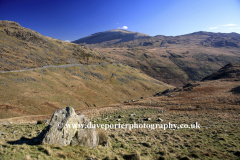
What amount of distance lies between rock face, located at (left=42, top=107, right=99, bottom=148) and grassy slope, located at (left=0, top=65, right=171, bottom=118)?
2839 cm

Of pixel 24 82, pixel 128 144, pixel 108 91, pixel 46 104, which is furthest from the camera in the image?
pixel 108 91

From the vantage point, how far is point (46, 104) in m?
38.4

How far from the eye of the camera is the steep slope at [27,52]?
5100 cm

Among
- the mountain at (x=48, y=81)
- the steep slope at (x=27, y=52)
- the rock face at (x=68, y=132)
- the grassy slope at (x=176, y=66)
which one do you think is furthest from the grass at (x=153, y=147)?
the grassy slope at (x=176, y=66)

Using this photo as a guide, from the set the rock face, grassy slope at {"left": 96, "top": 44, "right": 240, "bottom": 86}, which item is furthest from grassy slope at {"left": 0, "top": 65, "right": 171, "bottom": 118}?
grassy slope at {"left": 96, "top": 44, "right": 240, "bottom": 86}

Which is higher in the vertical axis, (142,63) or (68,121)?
(142,63)

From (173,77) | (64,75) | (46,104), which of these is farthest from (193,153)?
(173,77)

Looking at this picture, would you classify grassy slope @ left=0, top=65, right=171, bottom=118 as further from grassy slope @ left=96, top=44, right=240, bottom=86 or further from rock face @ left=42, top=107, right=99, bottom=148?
grassy slope @ left=96, top=44, right=240, bottom=86

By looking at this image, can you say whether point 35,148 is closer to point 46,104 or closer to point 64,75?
point 46,104

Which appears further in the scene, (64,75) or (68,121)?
(64,75)

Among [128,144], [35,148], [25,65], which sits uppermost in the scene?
[25,65]

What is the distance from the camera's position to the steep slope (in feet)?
167

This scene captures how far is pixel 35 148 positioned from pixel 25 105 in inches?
1296

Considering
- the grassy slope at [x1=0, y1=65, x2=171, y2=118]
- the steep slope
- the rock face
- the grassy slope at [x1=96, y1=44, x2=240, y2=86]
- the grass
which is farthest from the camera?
the grassy slope at [x1=96, y1=44, x2=240, y2=86]
